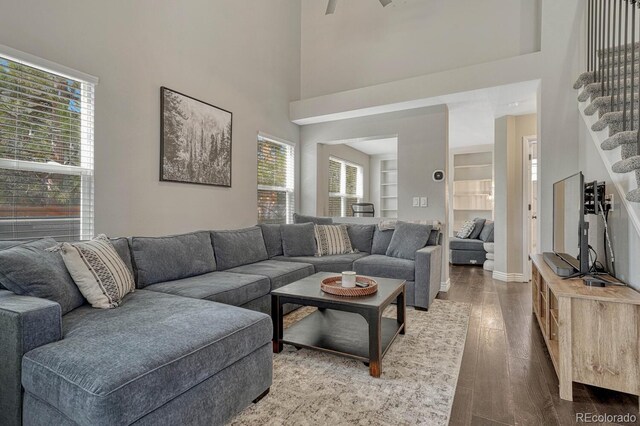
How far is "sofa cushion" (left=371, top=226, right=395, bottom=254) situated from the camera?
13.8 feet

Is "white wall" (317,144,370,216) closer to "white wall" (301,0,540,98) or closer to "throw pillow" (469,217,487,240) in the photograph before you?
"white wall" (301,0,540,98)

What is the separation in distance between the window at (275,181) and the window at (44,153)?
2128 mm

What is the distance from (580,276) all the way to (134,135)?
360 cm

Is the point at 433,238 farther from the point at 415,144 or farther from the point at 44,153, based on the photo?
the point at 44,153

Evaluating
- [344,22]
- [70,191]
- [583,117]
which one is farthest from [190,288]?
[344,22]

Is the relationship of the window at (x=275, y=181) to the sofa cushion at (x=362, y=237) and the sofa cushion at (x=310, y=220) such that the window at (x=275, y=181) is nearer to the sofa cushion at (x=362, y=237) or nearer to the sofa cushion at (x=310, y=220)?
the sofa cushion at (x=310, y=220)

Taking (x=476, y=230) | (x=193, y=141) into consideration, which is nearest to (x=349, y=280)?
(x=193, y=141)

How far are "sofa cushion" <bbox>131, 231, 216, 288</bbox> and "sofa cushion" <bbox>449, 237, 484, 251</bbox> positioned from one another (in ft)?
15.9

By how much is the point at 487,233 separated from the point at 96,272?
6.22 meters

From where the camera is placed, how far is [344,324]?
2.56 meters

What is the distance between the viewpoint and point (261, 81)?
172 inches

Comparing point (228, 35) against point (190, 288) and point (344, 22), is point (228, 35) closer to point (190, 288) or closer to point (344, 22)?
point (344, 22)

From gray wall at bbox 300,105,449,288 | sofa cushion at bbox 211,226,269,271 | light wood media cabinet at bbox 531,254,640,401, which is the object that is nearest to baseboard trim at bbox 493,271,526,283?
gray wall at bbox 300,105,449,288

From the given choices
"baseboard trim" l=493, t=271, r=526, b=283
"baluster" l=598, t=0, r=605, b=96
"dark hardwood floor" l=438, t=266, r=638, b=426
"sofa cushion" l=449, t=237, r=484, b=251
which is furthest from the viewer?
"sofa cushion" l=449, t=237, r=484, b=251
